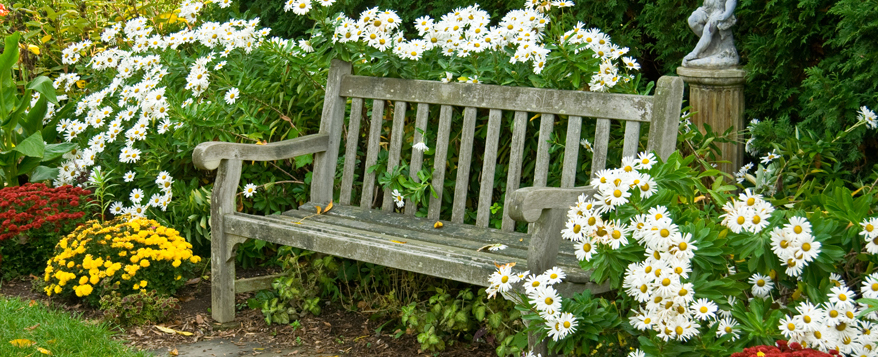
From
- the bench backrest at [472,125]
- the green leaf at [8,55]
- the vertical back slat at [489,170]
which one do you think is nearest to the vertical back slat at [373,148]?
the bench backrest at [472,125]

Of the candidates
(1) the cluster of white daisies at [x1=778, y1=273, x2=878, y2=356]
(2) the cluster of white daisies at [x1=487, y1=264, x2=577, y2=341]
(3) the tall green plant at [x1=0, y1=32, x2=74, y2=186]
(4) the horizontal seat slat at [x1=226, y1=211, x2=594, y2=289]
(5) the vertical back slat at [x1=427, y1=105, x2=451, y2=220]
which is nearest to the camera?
(1) the cluster of white daisies at [x1=778, y1=273, x2=878, y2=356]

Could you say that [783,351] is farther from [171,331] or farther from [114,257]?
[114,257]

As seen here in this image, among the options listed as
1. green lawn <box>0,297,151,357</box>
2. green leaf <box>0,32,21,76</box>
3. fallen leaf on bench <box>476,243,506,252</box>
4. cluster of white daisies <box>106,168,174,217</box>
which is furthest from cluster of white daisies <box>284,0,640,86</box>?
green leaf <box>0,32,21,76</box>

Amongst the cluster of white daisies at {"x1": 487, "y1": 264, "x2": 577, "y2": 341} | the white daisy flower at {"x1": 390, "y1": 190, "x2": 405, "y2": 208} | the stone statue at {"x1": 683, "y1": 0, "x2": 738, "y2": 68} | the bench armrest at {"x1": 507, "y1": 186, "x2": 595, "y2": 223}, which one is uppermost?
the stone statue at {"x1": 683, "y1": 0, "x2": 738, "y2": 68}

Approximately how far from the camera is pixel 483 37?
3.32 m

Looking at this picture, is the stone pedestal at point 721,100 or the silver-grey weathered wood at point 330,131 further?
the silver-grey weathered wood at point 330,131

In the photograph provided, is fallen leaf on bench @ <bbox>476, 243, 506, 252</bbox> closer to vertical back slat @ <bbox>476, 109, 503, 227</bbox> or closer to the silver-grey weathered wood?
vertical back slat @ <bbox>476, 109, 503, 227</bbox>

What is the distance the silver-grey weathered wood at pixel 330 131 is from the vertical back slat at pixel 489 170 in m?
0.77

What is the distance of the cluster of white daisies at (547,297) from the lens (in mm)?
2330

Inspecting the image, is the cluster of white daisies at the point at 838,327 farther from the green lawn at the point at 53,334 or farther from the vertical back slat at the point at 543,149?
Result: the green lawn at the point at 53,334

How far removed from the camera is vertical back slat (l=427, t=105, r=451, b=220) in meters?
3.38

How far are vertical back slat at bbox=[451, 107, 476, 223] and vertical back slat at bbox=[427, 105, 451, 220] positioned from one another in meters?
0.07

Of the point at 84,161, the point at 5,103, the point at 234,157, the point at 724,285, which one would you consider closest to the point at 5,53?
the point at 5,103

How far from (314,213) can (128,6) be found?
114 inches
